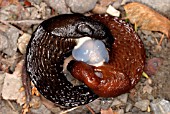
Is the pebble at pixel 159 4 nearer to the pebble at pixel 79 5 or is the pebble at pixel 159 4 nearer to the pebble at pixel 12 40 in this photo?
the pebble at pixel 79 5

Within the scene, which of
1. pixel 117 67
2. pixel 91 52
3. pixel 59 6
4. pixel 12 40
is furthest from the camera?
pixel 59 6

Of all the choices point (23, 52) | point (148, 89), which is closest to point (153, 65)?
point (148, 89)

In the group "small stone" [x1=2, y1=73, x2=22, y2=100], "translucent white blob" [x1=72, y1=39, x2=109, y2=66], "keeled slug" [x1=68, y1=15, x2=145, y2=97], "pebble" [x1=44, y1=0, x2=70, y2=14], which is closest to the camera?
"keeled slug" [x1=68, y1=15, x2=145, y2=97]

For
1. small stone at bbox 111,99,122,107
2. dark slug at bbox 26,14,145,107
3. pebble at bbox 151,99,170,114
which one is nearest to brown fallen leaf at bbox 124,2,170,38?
dark slug at bbox 26,14,145,107

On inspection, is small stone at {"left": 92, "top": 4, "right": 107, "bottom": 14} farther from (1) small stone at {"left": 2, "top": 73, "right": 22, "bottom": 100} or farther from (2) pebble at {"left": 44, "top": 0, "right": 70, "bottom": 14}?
(1) small stone at {"left": 2, "top": 73, "right": 22, "bottom": 100}

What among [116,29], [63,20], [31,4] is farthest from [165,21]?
[31,4]

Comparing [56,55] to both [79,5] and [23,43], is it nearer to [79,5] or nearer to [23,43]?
[23,43]
